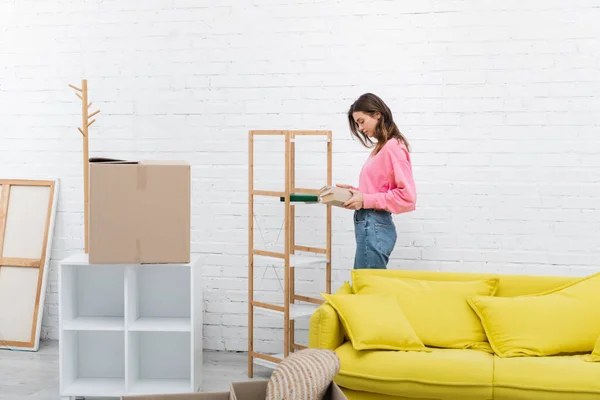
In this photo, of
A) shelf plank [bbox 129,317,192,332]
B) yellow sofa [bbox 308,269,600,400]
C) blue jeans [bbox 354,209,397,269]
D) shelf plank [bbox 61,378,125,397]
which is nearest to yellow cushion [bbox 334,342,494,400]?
yellow sofa [bbox 308,269,600,400]

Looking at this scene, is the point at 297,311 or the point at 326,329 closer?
the point at 326,329

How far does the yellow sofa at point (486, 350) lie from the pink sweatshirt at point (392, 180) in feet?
1.20

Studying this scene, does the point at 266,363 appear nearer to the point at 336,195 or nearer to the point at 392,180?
the point at 336,195

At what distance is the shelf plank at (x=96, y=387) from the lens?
3.62 metres

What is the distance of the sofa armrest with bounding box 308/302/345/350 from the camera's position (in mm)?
3252

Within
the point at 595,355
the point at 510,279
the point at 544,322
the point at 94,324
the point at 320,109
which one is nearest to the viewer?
the point at 595,355

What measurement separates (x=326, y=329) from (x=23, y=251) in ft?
8.27

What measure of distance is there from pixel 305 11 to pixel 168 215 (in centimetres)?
172

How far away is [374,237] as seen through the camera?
3.72 metres

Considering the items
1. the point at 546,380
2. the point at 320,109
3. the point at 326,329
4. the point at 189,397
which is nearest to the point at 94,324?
the point at 326,329

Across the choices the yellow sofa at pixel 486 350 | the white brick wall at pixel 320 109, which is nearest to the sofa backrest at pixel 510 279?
the yellow sofa at pixel 486 350

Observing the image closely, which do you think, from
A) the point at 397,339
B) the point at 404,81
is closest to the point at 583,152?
the point at 404,81

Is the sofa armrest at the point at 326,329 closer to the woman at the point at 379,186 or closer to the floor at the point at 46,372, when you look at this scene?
the woman at the point at 379,186

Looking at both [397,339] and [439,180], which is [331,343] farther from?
[439,180]
